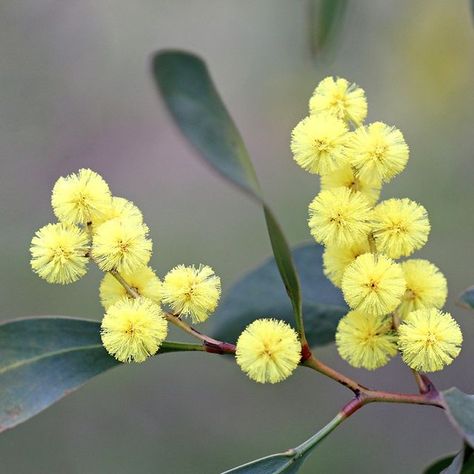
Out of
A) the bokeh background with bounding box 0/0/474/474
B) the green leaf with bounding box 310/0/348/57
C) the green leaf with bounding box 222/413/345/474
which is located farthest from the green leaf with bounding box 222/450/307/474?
the bokeh background with bounding box 0/0/474/474

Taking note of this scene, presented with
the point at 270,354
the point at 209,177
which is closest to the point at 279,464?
the point at 270,354

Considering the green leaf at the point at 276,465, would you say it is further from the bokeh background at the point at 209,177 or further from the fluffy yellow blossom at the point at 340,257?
the bokeh background at the point at 209,177

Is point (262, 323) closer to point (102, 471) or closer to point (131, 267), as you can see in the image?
point (131, 267)

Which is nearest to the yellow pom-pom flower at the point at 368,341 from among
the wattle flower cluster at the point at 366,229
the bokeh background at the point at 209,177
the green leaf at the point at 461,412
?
the wattle flower cluster at the point at 366,229

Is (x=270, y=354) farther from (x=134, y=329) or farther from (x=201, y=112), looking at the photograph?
(x=201, y=112)

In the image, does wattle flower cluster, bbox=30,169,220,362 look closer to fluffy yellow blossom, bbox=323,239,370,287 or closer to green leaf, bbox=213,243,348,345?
fluffy yellow blossom, bbox=323,239,370,287
